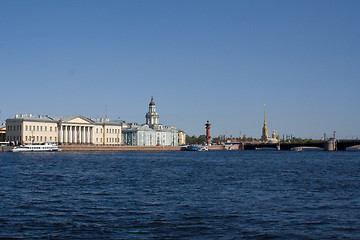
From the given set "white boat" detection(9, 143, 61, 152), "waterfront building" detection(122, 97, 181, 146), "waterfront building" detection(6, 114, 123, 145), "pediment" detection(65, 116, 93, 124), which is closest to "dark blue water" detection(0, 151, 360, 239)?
"white boat" detection(9, 143, 61, 152)

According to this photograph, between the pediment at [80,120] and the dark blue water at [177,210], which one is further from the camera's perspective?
the pediment at [80,120]

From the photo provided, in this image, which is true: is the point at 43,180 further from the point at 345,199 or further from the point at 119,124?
the point at 119,124

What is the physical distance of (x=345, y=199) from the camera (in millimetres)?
21234

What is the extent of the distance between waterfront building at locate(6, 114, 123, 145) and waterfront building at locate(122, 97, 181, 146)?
1023cm

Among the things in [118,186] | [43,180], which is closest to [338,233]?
[118,186]

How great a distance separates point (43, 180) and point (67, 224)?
549 inches

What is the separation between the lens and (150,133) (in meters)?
138

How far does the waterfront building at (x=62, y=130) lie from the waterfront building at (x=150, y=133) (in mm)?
10234

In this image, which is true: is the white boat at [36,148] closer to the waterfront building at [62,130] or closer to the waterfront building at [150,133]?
the waterfront building at [62,130]

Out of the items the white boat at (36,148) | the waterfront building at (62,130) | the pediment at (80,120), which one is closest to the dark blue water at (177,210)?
the white boat at (36,148)

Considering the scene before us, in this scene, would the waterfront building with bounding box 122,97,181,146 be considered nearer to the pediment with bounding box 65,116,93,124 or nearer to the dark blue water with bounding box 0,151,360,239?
the pediment with bounding box 65,116,93,124

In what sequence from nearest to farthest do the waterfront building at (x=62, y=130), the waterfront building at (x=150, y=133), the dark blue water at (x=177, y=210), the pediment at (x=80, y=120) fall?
the dark blue water at (x=177, y=210), the waterfront building at (x=62, y=130), the pediment at (x=80, y=120), the waterfront building at (x=150, y=133)

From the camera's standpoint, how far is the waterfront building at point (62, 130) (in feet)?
333

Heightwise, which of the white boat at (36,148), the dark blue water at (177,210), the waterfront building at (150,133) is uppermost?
the waterfront building at (150,133)
